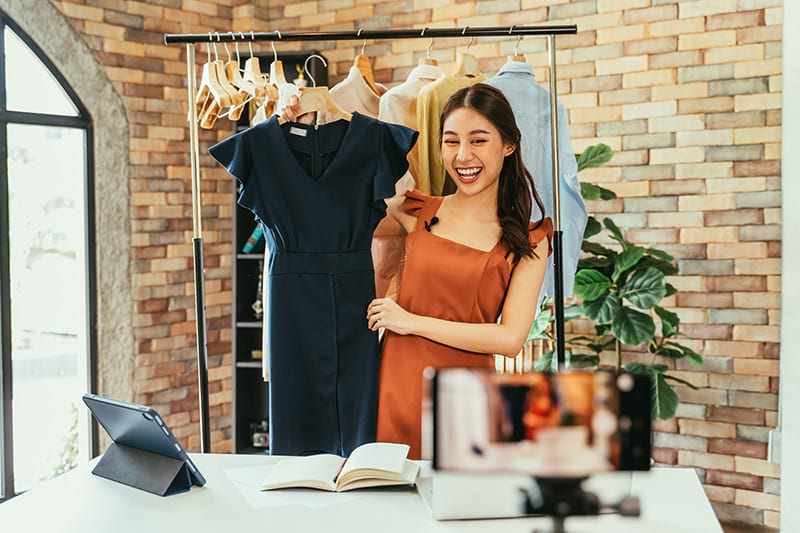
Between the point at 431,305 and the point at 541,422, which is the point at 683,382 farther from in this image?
the point at 541,422

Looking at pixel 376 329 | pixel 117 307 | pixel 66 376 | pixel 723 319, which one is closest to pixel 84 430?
A: pixel 66 376

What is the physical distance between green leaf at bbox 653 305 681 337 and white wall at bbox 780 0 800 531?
227 centimetres

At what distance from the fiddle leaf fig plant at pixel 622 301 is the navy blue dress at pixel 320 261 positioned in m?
1.20

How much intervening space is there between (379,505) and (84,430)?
294 centimetres

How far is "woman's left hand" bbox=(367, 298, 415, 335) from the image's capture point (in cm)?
227

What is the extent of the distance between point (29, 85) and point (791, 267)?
3.58m

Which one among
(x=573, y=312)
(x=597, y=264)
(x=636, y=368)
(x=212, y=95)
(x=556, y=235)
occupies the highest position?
(x=212, y=95)

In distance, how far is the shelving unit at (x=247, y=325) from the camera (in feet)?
14.2

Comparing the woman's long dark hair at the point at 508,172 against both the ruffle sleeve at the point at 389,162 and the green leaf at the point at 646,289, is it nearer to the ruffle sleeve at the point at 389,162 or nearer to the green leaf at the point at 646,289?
the ruffle sleeve at the point at 389,162

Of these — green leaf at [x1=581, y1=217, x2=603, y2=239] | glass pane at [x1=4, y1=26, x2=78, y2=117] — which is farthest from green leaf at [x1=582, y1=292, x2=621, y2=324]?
glass pane at [x1=4, y1=26, x2=78, y2=117]

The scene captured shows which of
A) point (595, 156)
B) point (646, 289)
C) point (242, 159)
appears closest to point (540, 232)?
point (242, 159)

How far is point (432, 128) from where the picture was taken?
2535mm

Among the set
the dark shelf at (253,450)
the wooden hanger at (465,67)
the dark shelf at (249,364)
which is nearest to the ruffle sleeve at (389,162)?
the wooden hanger at (465,67)

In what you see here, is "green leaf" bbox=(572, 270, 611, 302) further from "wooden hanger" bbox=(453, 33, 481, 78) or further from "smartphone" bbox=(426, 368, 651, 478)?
"smartphone" bbox=(426, 368, 651, 478)
